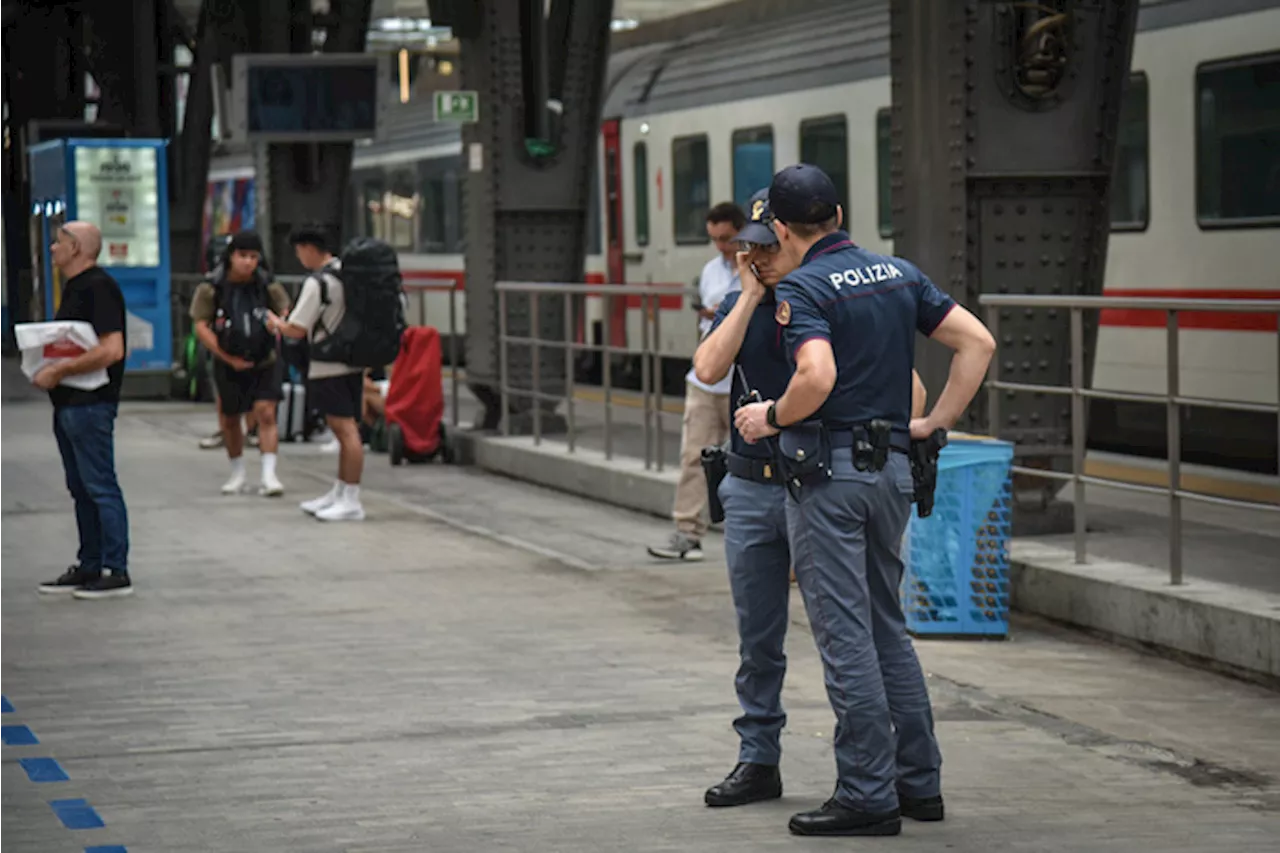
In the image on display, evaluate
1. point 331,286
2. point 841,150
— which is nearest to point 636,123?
point 841,150

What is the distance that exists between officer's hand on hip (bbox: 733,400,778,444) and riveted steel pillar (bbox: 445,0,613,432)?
10478mm

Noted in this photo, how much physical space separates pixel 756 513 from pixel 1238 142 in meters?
9.24

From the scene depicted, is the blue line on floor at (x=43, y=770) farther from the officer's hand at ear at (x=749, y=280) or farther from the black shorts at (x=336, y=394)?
the black shorts at (x=336, y=394)

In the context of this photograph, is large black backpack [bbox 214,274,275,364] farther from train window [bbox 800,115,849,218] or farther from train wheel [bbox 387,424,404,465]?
train window [bbox 800,115,849,218]

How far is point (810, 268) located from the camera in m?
6.23

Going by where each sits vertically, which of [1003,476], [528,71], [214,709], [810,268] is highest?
[528,71]

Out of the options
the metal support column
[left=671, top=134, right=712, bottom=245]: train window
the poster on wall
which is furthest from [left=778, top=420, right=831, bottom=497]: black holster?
the poster on wall

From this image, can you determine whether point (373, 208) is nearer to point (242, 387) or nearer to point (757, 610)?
point (242, 387)

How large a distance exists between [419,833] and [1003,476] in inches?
156

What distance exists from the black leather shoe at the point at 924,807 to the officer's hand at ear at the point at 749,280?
1.39m

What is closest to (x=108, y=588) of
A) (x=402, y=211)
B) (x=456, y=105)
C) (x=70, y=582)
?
(x=70, y=582)

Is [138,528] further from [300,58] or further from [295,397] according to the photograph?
[300,58]

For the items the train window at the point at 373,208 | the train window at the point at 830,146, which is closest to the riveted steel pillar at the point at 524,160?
the train window at the point at 830,146

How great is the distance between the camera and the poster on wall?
74.2 feet
